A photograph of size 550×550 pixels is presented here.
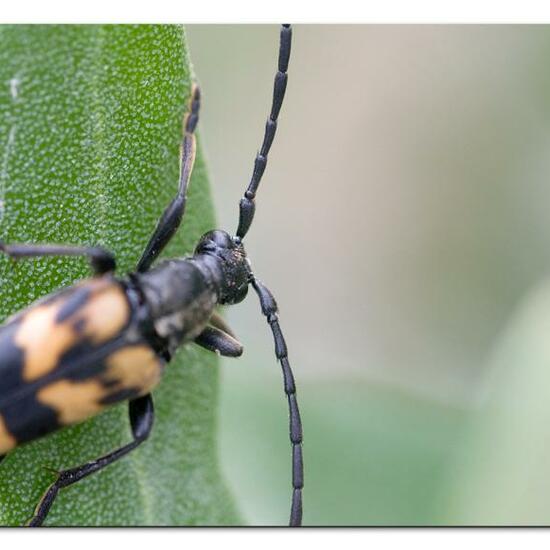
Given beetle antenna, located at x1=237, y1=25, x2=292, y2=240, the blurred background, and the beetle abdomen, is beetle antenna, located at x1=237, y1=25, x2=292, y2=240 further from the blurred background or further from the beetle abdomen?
the beetle abdomen

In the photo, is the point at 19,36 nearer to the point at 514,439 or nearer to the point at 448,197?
the point at 514,439

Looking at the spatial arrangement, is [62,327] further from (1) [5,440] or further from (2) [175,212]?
(2) [175,212]

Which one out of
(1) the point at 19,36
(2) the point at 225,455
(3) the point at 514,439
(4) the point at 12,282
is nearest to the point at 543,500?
(3) the point at 514,439

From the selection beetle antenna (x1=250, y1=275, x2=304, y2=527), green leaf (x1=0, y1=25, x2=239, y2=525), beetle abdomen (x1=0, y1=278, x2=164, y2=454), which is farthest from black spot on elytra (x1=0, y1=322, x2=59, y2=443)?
beetle antenna (x1=250, y1=275, x2=304, y2=527)

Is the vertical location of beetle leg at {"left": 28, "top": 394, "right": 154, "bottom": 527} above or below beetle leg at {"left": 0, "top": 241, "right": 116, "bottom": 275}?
below

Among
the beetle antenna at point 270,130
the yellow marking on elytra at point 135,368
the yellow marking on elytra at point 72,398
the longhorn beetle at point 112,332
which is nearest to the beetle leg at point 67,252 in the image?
the longhorn beetle at point 112,332

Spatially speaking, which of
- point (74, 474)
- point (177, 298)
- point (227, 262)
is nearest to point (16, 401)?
point (74, 474)
